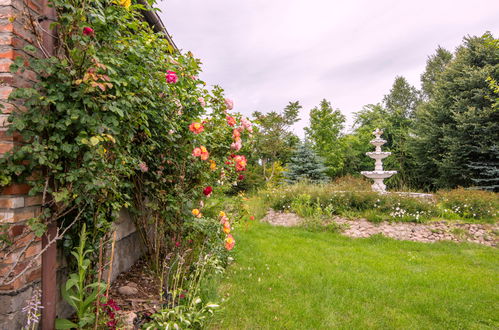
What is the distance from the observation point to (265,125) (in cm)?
1614

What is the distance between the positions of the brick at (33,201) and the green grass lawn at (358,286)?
155cm

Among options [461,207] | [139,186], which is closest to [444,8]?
[461,207]

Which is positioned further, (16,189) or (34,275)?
(34,275)

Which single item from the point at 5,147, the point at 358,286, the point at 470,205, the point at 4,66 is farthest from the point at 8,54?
the point at 470,205

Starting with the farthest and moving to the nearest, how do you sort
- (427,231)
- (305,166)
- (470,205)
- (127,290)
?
1. (305,166)
2. (470,205)
3. (427,231)
4. (127,290)

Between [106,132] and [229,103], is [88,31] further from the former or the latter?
Answer: [229,103]

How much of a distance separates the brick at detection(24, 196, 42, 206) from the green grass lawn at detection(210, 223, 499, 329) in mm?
1548

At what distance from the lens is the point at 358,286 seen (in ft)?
10.6

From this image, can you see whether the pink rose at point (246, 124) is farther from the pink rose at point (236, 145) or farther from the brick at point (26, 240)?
the brick at point (26, 240)

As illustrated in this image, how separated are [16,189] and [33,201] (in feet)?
0.44

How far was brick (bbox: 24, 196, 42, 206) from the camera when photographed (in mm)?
1569

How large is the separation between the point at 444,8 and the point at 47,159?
6.79 m

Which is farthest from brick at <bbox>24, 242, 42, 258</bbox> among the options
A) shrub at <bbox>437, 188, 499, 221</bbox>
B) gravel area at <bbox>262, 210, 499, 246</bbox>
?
shrub at <bbox>437, 188, 499, 221</bbox>

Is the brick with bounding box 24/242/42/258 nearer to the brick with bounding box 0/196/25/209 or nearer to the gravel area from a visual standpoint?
the brick with bounding box 0/196/25/209
